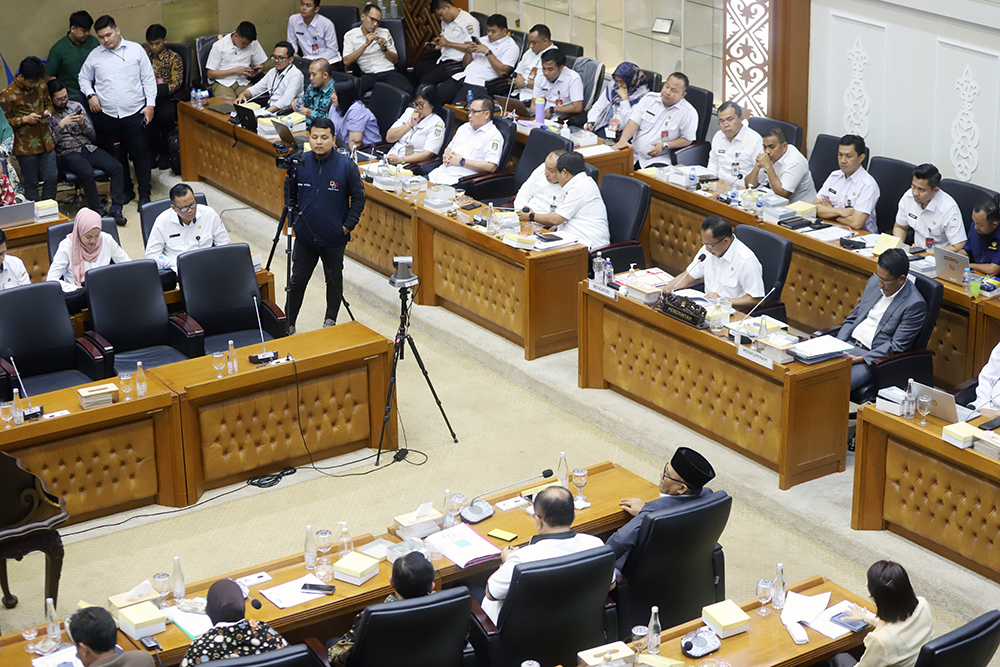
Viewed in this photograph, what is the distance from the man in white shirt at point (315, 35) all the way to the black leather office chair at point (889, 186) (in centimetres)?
631

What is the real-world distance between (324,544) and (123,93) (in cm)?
742

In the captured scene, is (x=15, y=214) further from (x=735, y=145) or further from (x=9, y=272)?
(x=735, y=145)

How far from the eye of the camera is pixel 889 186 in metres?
8.48

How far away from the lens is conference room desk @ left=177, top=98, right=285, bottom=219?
10.7 meters

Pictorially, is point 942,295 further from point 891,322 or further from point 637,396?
point 637,396

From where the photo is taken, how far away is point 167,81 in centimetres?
1210

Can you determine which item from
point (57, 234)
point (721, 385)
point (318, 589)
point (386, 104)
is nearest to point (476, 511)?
point (318, 589)

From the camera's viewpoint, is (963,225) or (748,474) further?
(963,225)

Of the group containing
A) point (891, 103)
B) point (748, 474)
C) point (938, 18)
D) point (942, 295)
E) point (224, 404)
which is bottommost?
point (748, 474)

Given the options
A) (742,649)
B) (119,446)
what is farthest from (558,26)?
(742,649)

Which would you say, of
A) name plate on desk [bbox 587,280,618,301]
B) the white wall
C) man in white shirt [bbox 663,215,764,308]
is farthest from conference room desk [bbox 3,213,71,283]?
the white wall

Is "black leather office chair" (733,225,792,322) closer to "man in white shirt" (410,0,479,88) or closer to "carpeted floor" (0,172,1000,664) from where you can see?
"carpeted floor" (0,172,1000,664)

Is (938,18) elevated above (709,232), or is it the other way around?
(938,18)

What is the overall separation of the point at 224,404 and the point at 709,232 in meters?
2.86
